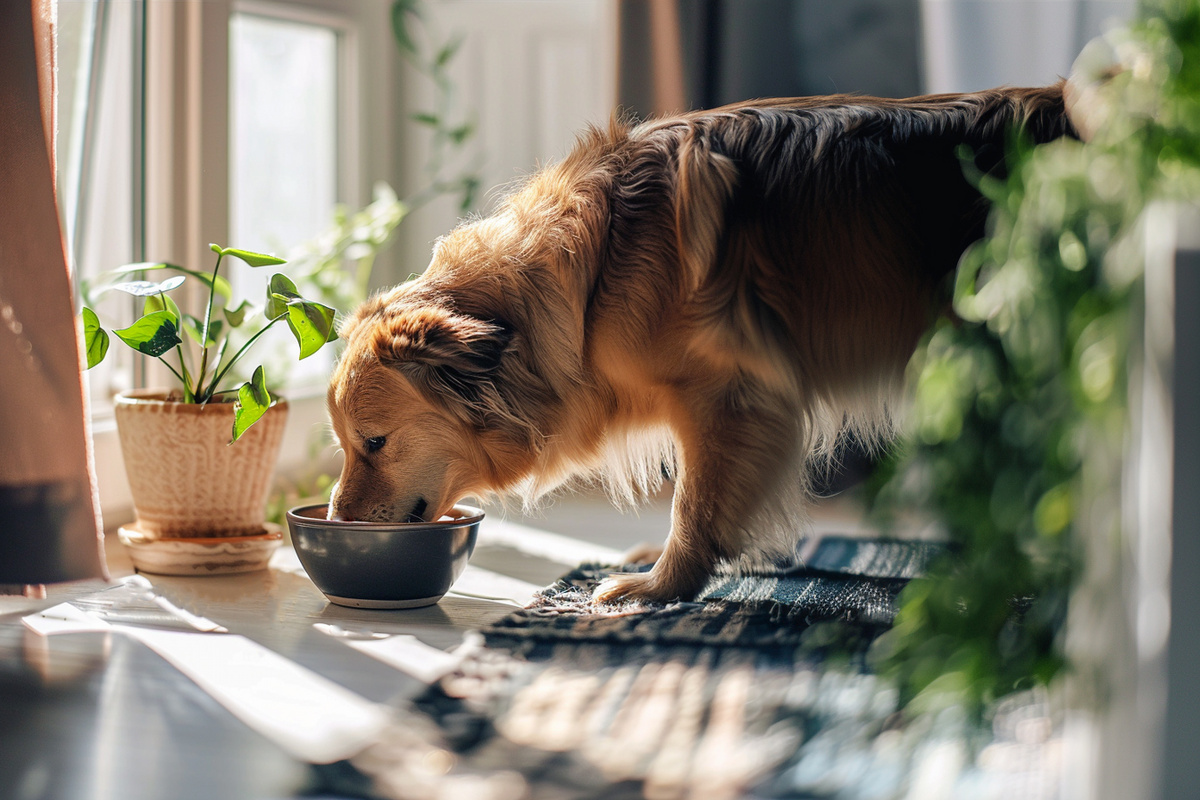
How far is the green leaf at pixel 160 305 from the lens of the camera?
2.20 metres

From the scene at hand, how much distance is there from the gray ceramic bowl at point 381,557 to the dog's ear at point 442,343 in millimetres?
301

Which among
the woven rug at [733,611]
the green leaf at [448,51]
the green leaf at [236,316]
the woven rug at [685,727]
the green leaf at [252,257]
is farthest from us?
Result: the green leaf at [448,51]

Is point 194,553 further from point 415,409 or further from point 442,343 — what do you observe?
point 442,343

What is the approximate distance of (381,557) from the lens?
6.44 feet

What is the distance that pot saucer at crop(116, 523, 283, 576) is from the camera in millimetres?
2275

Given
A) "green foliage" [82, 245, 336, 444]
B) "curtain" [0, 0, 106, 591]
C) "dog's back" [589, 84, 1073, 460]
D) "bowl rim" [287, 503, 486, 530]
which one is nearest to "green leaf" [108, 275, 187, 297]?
"green foliage" [82, 245, 336, 444]

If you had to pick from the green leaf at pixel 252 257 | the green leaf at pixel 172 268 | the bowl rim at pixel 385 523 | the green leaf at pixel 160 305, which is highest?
the green leaf at pixel 252 257

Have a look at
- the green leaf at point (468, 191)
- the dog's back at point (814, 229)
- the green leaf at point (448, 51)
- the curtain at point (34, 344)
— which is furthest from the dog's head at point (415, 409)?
the green leaf at point (448, 51)

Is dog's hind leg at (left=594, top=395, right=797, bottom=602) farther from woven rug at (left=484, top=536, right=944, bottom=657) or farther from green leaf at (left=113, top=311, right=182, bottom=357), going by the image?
green leaf at (left=113, top=311, right=182, bottom=357)

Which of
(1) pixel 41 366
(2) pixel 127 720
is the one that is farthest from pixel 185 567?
(2) pixel 127 720

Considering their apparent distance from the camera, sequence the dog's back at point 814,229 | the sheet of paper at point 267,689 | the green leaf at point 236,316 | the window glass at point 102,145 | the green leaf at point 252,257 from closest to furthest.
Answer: the sheet of paper at point 267,689
the dog's back at point 814,229
the green leaf at point 252,257
the green leaf at point 236,316
the window glass at point 102,145

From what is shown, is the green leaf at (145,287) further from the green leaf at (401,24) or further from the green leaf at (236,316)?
the green leaf at (401,24)

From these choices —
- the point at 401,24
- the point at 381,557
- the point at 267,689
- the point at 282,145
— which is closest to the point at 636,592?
the point at 381,557

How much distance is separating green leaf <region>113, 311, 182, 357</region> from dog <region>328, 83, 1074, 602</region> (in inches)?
14.0
